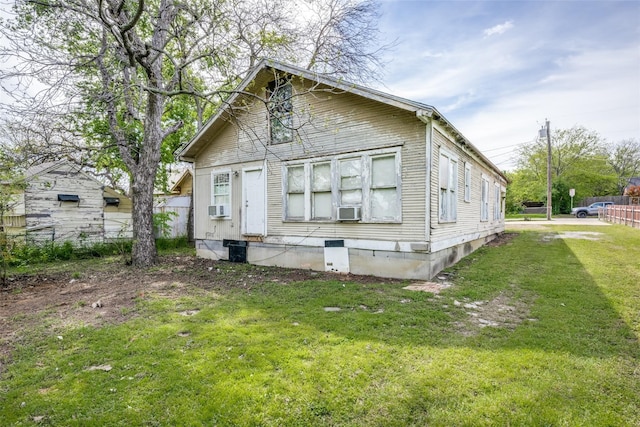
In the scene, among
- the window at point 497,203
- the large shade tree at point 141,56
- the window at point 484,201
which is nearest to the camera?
the large shade tree at point 141,56

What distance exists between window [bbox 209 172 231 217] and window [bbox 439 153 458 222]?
19.6ft

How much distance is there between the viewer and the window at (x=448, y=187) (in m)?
7.40

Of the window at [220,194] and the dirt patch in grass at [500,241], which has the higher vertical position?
the window at [220,194]

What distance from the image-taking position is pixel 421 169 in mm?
6562

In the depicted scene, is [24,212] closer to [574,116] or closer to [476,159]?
[476,159]

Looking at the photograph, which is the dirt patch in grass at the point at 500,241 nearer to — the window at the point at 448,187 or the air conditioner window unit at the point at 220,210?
the window at the point at 448,187

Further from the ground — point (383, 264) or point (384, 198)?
point (384, 198)

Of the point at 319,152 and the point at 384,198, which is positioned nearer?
the point at 384,198

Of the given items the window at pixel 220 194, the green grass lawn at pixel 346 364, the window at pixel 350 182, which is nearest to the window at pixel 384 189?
the window at pixel 350 182

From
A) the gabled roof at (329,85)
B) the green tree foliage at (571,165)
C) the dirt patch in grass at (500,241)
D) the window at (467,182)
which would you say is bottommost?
the dirt patch in grass at (500,241)

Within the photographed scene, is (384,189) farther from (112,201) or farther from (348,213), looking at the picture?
(112,201)

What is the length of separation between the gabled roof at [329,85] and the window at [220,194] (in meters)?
1.18

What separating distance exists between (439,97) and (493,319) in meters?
13.8

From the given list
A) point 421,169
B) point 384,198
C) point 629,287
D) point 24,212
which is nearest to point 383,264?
point 384,198
